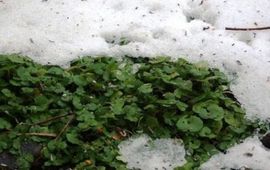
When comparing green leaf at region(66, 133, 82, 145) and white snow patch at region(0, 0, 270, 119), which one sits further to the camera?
white snow patch at region(0, 0, 270, 119)

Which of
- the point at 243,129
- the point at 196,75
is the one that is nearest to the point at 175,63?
the point at 196,75

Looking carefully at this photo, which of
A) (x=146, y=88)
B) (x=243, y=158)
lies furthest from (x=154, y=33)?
(x=243, y=158)

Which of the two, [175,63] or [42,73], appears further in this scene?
[175,63]

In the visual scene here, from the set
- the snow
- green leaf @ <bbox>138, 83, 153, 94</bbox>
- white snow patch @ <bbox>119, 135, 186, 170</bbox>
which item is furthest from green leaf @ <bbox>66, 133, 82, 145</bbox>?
the snow

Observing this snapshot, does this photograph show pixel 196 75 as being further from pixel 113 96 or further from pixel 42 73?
pixel 42 73

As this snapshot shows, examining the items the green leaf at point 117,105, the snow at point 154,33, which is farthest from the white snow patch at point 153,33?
the green leaf at point 117,105

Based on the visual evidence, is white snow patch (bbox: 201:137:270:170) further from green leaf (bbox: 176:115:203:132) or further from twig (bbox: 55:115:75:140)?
twig (bbox: 55:115:75:140)

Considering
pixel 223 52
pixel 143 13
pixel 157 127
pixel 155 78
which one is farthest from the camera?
pixel 143 13
